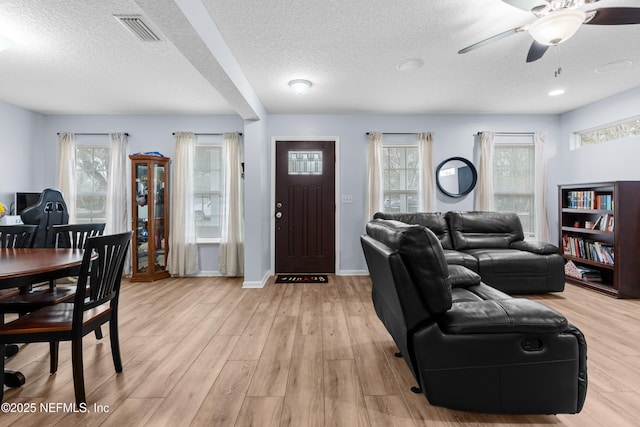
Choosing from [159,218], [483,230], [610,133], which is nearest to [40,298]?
[159,218]

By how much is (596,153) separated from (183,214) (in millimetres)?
6016

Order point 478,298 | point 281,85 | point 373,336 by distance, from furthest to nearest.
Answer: point 281,85
point 373,336
point 478,298

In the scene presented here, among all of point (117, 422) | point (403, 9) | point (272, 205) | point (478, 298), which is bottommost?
point (117, 422)

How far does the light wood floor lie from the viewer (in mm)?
1568

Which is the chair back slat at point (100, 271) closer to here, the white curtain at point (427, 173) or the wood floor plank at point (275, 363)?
the wood floor plank at point (275, 363)

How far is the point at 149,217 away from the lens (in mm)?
4406

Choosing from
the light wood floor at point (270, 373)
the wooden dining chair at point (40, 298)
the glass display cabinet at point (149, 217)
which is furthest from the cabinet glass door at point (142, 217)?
the wooden dining chair at point (40, 298)

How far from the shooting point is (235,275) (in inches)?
185

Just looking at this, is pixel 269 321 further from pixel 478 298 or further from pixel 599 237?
pixel 599 237

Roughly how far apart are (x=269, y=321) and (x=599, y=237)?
14.9ft

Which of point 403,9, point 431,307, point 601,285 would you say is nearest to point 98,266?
point 431,307

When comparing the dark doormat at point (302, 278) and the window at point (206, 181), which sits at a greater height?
the window at point (206, 181)

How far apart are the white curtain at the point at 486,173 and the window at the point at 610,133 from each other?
4.30ft

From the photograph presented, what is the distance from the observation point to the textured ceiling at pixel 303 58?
222cm
